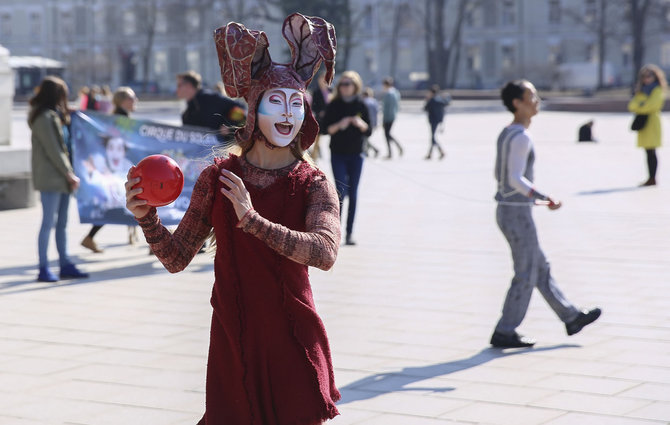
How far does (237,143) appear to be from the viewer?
3889mm

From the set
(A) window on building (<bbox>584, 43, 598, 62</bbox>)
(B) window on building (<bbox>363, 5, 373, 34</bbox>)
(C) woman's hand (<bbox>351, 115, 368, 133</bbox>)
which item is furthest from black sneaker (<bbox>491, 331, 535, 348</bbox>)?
(B) window on building (<bbox>363, 5, 373, 34</bbox>)

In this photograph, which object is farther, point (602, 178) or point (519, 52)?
point (519, 52)

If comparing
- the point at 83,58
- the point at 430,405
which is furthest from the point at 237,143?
the point at 83,58

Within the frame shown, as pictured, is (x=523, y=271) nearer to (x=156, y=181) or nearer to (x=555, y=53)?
(x=156, y=181)

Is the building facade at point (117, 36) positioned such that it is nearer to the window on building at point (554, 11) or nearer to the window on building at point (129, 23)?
the window on building at point (129, 23)

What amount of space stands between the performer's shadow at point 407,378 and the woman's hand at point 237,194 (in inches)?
99.7

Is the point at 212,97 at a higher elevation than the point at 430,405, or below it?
higher

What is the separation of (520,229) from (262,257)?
381 centimetres

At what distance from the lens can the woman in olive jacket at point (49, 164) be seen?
9391 millimetres

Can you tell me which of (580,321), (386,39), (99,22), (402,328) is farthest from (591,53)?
(580,321)

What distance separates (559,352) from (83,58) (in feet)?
251

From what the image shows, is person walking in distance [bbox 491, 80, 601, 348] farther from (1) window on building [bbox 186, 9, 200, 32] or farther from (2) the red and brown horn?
(1) window on building [bbox 186, 9, 200, 32]

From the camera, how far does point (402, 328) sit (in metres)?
7.64

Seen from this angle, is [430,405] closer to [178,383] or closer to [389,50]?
[178,383]
